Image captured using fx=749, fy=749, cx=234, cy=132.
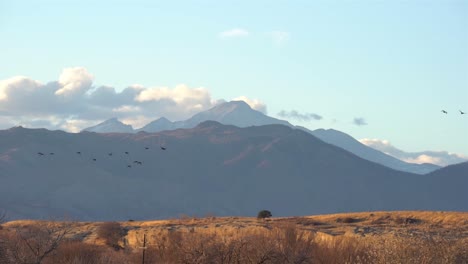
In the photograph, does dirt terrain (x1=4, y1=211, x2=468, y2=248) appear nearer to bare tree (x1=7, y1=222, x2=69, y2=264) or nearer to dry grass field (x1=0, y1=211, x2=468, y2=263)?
dry grass field (x1=0, y1=211, x2=468, y2=263)

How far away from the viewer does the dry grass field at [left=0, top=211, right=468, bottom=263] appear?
40.7 metres

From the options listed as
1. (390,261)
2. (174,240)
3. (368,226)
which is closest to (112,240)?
(174,240)

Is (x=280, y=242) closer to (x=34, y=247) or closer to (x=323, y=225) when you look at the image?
(x=34, y=247)

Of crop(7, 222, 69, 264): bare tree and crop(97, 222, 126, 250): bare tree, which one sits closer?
crop(7, 222, 69, 264): bare tree

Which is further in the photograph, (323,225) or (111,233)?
(323,225)

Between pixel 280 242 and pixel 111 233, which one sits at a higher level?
pixel 111 233

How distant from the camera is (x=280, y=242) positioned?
176ft

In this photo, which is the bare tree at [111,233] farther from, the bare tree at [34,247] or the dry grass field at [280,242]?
the bare tree at [34,247]

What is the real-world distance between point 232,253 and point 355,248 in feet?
29.7

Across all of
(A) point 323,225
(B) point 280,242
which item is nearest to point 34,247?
(B) point 280,242

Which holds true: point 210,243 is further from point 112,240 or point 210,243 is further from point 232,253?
point 112,240

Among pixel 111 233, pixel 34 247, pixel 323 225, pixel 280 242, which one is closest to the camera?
pixel 34 247

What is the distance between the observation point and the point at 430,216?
83.2m

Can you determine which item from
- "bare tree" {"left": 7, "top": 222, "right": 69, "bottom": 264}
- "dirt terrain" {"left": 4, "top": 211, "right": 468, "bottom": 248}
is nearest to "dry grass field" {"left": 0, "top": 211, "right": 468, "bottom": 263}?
"dirt terrain" {"left": 4, "top": 211, "right": 468, "bottom": 248}
